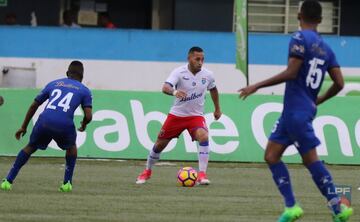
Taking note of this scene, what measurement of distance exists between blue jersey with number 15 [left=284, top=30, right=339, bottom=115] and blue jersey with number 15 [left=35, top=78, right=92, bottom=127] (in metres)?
4.44

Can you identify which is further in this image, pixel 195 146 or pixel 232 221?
pixel 195 146

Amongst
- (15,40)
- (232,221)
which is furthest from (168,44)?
(232,221)

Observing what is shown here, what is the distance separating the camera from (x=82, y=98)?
14.4 m

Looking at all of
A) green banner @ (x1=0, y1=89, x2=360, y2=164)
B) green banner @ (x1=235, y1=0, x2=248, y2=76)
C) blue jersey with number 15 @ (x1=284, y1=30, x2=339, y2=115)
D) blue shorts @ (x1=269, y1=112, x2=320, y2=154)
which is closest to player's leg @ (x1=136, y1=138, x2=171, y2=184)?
green banner @ (x1=0, y1=89, x2=360, y2=164)

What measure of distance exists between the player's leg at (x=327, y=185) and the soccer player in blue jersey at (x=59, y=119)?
4.47 metres

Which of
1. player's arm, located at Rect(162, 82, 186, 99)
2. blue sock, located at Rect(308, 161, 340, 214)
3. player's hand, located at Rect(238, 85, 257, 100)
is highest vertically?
player's hand, located at Rect(238, 85, 257, 100)

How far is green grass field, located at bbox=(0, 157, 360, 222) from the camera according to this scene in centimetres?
1162

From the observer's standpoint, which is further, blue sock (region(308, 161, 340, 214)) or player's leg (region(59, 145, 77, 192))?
player's leg (region(59, 145, 77, 192))

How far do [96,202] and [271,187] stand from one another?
3.66 metres

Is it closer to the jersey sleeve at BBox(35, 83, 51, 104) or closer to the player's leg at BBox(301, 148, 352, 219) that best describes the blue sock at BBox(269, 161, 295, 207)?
the player's leg at BBox(301, 148, 352, 219)

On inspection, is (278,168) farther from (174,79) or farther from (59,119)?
(174,79)

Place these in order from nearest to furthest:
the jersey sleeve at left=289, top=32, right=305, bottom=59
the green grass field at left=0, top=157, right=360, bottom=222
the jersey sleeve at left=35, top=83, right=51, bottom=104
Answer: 1. the jersey sleeve at left=289, top=32, right=305, bottom=59
2. the green grass field at left=0, top=157, right=360, bottom=222
3. the jersey sleeve at left=35, top=83, right=51, bottom=104

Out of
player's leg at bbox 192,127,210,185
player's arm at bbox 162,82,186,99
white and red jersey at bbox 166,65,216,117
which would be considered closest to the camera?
player's arm at bbox 162,82,186,99

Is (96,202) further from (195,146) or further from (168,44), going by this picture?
(168,44)
